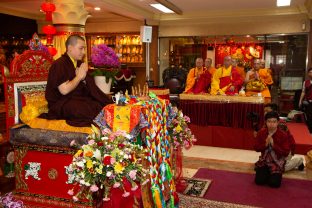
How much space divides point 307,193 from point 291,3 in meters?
5.47

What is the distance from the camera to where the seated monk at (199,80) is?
256 inches

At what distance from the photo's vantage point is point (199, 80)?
258 inches

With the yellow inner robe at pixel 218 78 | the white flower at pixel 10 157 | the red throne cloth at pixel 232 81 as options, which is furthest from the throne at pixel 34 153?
the red throne cloth at pixel 232 81

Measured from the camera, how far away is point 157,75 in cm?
1010

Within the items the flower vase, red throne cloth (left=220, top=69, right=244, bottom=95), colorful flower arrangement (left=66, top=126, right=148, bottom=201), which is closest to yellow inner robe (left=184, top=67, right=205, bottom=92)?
red throne cloth (left=220, top=69, right=244, bottom=95)

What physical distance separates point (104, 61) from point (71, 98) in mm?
564

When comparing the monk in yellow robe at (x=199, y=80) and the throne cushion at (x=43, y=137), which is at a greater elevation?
the monk in yellow robe at (x=199, y=80)

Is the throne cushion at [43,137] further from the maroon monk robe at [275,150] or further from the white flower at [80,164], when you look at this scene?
the maroon monk robe at [275,150]

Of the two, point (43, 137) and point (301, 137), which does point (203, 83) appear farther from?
point (43, 137)

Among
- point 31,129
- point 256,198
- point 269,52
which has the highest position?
point 269,52

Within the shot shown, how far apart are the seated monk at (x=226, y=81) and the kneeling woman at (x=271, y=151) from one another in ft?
7.16

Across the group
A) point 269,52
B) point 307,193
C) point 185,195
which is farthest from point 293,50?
point 185,195

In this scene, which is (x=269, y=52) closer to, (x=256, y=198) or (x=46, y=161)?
(x=256, y=198)

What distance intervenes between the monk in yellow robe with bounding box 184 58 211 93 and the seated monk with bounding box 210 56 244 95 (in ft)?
0.85
